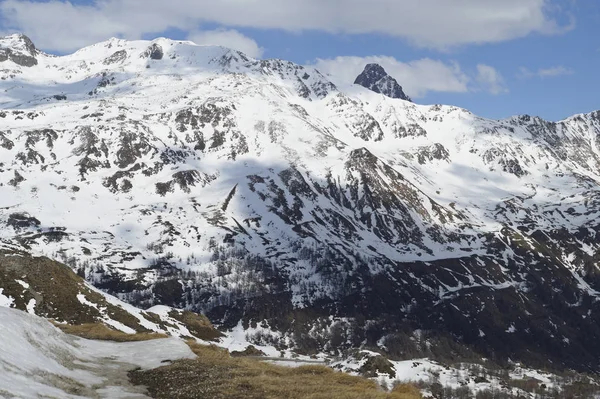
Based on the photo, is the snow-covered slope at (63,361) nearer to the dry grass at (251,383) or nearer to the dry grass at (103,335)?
the dry grass at (251,383)

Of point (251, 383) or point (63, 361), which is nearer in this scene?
point (251, 383)

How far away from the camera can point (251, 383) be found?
135 ft

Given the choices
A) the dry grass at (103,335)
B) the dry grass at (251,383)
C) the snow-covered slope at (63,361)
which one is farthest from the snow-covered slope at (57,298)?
the dry grass at (251,383)

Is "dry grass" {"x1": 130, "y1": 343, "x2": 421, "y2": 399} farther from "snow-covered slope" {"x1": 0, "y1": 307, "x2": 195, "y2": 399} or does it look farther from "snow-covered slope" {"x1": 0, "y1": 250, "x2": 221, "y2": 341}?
"snow-covered slope" {"x1": 0, "y1": 250, "x2": 221, "y2": 341}

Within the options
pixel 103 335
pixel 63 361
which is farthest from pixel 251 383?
pixel 103 335

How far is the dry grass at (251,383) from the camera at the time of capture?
126 ft

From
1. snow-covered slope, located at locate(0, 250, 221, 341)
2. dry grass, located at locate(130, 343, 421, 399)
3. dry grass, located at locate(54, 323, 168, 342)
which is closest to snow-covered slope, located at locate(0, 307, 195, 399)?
dry grass, located at locate(130, 343, 421, 399)

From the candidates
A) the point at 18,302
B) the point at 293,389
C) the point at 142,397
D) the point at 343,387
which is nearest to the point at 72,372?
the point at 142,397

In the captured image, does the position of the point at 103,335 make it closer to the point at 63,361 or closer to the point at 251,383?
the point at 63,361

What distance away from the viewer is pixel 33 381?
37.1m

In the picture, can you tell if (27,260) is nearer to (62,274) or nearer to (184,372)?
(62,274)

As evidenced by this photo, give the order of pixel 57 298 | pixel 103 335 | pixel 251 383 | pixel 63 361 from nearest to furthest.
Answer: pixel 251 383
pixel 63 361
pixel 103 335
pixel 57 298

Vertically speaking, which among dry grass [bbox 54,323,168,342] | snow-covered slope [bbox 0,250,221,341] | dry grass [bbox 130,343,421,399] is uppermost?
snow-covered slope [bbox 0,250,221,341]

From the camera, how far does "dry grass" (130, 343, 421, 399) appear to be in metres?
38.4
